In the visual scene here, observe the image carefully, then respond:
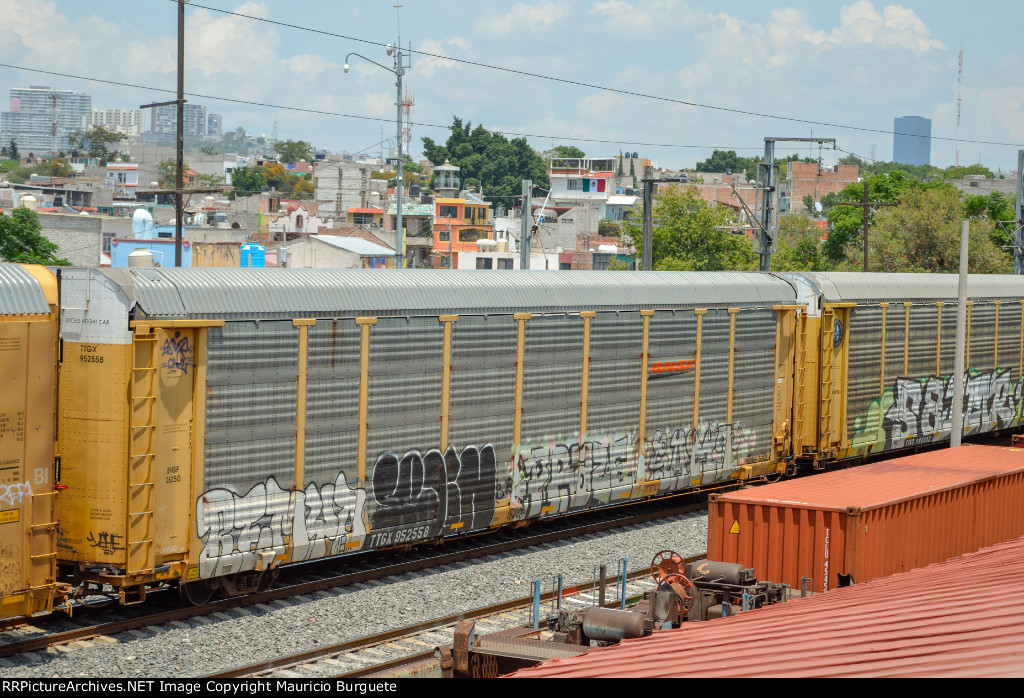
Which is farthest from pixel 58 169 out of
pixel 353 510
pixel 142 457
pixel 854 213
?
pixel 142 457

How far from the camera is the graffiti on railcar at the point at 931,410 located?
26.4 metres

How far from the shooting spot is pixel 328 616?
46.4 ft

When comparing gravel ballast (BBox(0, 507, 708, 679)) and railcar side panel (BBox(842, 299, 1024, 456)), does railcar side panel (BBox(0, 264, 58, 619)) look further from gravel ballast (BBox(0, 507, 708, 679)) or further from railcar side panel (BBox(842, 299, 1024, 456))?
railcar side panel (BBox(842, 299, 1024, 456))

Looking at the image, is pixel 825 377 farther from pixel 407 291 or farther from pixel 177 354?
pixel 177 354

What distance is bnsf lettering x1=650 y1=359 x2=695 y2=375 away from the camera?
67.4ft

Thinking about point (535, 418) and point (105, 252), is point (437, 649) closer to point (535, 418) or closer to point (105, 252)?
point (535, 418)

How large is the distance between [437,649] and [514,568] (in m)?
5.40

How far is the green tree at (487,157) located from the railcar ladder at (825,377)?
14947cm

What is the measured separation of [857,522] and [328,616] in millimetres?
6536

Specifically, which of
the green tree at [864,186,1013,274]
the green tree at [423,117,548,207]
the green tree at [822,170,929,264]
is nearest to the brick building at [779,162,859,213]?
the green tree at [423,117,548,207]

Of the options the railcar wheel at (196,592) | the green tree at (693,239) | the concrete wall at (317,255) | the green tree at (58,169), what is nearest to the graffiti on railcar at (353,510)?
the railcar wheel at (196,592)

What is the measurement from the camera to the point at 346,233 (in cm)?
8975

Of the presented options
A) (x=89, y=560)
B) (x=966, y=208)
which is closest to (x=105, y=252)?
(x=966, y=208)

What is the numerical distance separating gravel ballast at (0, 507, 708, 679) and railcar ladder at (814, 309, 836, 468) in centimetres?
623
